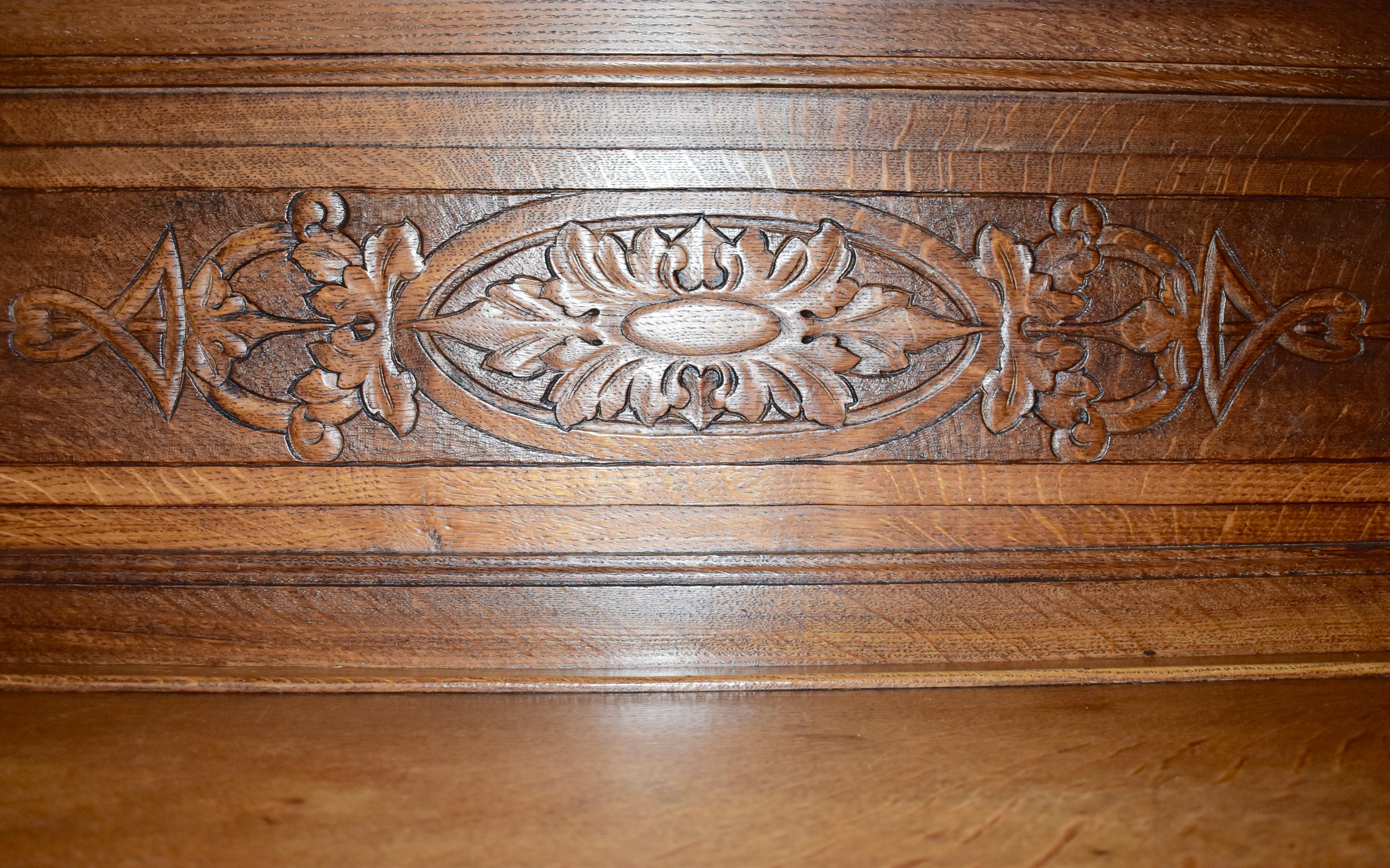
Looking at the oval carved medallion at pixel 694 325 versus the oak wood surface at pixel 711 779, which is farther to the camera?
the oval carved medallion at pixel 694 325

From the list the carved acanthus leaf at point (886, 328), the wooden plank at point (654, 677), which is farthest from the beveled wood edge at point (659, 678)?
the carved acanthus leaf at point (886, 328)

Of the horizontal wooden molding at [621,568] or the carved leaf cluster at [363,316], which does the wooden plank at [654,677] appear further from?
the carved leaf cluster at [363,316]

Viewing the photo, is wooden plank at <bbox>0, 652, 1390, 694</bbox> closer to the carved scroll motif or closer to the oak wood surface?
the oak wood surface

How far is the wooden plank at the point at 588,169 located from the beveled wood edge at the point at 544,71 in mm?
49

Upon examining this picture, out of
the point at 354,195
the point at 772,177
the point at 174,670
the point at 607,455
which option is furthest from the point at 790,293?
the point at 174,670

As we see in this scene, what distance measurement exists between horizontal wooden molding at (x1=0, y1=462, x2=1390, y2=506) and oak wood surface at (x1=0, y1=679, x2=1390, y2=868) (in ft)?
0.48

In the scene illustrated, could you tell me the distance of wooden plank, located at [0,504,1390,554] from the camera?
0.70 metres

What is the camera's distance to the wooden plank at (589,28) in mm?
678

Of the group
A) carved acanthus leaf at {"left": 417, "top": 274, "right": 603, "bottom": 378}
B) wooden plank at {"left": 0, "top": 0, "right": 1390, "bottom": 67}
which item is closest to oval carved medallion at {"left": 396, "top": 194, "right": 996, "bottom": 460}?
carved acanthus leaf at {"left": 417, "top": 274, "right": 603, "bottom": 378}

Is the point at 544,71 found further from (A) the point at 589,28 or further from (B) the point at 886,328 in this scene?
(B) the point at 886,328

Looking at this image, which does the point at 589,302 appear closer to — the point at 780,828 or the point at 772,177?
the point at 772,177

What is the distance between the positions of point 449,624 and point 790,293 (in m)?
0.37

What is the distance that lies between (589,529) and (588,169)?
278 millimetres

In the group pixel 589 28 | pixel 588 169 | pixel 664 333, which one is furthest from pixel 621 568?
pixel 589 28
